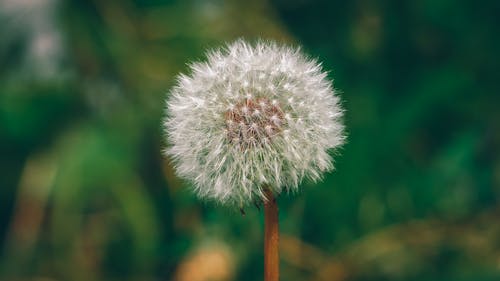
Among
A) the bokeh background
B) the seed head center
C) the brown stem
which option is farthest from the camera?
the bokeh background

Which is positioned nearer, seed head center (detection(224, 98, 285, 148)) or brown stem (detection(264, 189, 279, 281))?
brown stem (detection(264, 189, 279, 281))

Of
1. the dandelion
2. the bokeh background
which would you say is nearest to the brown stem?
the dandelion

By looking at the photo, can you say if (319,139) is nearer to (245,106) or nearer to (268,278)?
(245,106)

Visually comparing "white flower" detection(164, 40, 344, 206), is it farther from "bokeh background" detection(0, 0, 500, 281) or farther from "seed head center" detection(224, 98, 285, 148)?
"bokeh background" detection(0, 0, 500, 281)

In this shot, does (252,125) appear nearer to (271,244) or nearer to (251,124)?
(251,124)

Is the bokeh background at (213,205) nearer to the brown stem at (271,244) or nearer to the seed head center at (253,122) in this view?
the seed head center at (253,122)

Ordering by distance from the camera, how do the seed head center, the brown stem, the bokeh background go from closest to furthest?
the brown stem → the seed head center → the bokeh background
